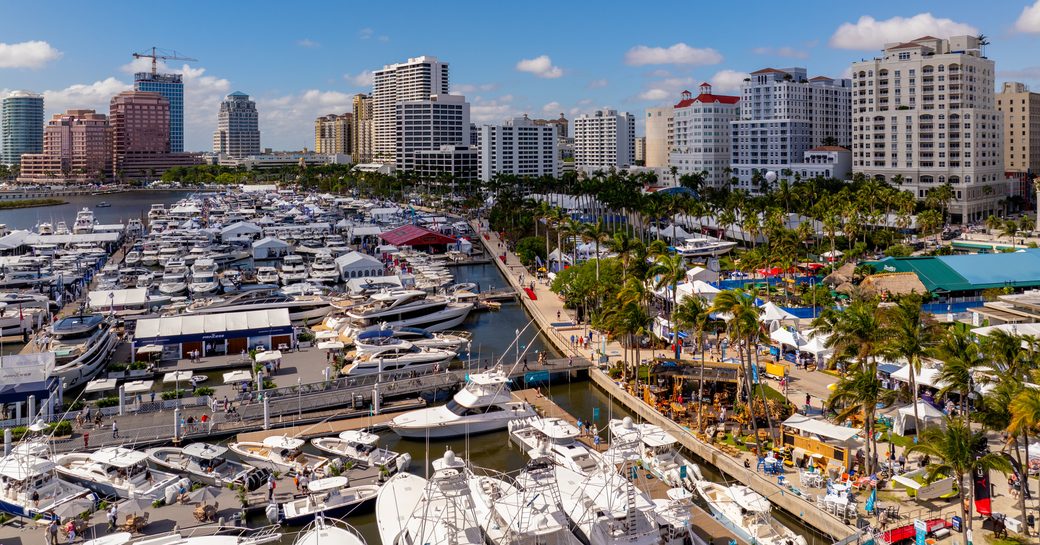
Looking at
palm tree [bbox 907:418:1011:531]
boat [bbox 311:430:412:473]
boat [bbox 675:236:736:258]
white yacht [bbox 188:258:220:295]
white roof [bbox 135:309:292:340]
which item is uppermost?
boat [bbox 675:236:736:258]

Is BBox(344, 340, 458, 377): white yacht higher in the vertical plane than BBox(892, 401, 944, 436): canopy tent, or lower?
higher

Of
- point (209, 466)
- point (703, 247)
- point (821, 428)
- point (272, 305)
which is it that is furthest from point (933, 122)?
point (209, 466)

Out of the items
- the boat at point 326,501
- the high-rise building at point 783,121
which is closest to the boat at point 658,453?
the boat at point 326,501

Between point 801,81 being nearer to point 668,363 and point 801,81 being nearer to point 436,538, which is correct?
point 668,363

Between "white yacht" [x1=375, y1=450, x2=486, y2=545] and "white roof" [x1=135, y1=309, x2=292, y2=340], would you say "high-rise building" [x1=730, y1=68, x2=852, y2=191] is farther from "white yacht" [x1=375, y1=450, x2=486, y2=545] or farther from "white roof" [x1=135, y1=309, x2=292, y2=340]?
"white yacht" [x1=375, y1=450, x2=486, y2=545]

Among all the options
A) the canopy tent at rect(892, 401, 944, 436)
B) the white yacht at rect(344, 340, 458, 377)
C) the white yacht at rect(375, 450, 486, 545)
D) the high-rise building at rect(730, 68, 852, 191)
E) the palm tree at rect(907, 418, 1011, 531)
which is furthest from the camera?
the high-rise building at rect(730, 68, 852, 191)

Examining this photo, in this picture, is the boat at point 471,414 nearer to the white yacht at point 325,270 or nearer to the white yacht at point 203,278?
the white yacht at point 203,278

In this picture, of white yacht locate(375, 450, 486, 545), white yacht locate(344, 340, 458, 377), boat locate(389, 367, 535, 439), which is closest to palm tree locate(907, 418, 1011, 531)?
white yacht locate(375, 450, 486, 545)

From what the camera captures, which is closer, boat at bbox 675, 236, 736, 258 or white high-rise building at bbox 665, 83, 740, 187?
boat at bbox 675, 236, 736, 258
